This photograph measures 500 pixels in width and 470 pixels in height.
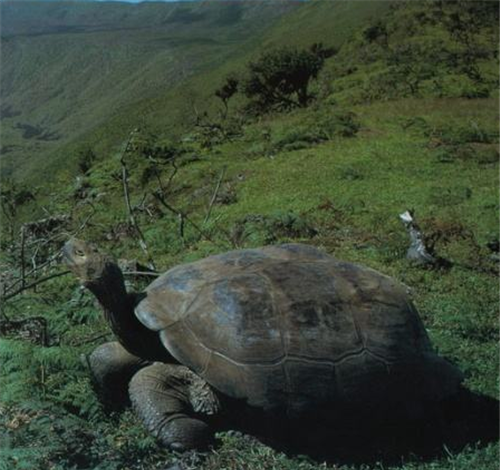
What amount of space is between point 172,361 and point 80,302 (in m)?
2.19

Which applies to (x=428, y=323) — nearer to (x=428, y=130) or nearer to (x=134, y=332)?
(x=134, y=332)

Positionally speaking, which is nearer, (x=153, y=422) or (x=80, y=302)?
(x=153, y=422)

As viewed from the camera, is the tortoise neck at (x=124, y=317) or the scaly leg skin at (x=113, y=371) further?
the scaly leg skin at (x=113, y=371)

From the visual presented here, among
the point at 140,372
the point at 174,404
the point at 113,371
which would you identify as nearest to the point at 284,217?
the point at 113,371

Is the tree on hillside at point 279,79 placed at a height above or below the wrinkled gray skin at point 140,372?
below

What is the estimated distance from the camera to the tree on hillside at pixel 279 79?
3550cm

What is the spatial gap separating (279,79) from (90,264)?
105ft

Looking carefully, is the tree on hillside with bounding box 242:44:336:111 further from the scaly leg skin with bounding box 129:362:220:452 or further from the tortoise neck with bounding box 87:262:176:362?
the scaly leg skin with bounding box 129:362:220:452

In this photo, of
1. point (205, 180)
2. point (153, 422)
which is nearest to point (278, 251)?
point (153, 422)

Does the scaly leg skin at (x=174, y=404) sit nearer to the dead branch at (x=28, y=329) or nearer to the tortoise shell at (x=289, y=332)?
the tortoise shell at (x=289, y=332)

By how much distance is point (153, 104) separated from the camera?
110 m

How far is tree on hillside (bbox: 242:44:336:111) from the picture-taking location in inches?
1398

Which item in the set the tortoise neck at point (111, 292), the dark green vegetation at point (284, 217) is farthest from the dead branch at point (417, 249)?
the tortoise neck at point (111, 292)

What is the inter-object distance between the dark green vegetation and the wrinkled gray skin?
5.8 inches
